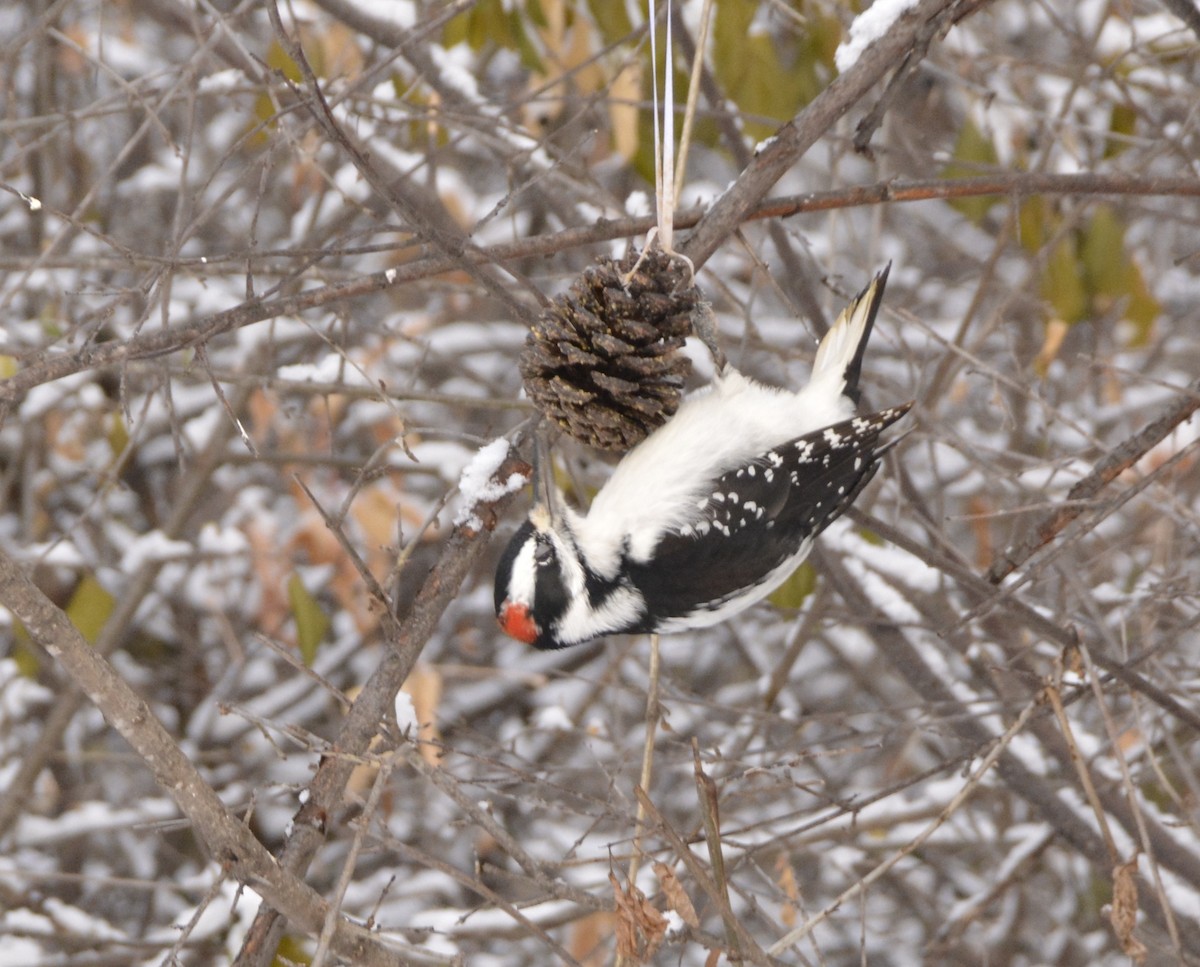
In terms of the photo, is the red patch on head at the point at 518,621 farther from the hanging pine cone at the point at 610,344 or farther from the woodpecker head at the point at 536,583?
the hanging pine cone at the point at 610,344

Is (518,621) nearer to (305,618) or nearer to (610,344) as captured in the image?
(610,344)

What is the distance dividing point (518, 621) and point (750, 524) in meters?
0.47

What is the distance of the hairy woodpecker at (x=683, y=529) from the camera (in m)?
2.43

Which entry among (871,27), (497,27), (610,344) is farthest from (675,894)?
(497,27)

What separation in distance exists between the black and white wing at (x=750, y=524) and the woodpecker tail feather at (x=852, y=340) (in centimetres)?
20

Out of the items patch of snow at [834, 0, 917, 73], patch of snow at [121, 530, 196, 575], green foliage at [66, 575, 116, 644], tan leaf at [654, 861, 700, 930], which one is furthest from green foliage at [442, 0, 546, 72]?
tan leaf at [654, 861, 700, 930]

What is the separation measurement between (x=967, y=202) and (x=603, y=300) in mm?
1675

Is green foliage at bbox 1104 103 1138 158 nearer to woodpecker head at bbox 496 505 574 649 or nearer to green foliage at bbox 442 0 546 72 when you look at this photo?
green foliage at bbox 442 0 546 72

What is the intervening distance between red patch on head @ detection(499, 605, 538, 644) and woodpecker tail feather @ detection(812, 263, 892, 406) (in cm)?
80

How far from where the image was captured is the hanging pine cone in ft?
7.28

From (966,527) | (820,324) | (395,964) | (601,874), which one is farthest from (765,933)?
(395,964)

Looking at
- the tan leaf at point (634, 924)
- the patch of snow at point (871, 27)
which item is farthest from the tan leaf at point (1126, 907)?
the patch of snow at point (871, 27)

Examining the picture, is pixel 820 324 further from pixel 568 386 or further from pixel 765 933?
pixel 765 933

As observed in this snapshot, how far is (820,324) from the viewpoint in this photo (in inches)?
133
